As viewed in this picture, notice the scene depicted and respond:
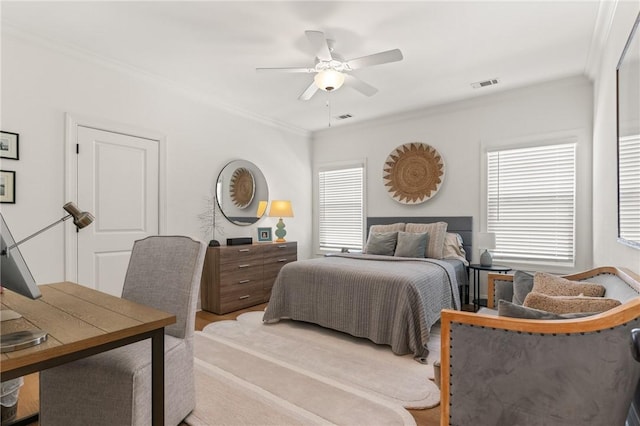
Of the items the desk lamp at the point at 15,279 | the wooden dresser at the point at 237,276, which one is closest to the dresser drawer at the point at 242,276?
the wooden dresser at the point at 237,276

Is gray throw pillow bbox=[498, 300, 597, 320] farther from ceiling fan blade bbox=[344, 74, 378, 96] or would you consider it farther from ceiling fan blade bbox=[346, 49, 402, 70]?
ceiling fan blade bbox=[344, 74, 378, 96]

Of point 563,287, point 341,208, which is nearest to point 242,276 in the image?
point 341,208

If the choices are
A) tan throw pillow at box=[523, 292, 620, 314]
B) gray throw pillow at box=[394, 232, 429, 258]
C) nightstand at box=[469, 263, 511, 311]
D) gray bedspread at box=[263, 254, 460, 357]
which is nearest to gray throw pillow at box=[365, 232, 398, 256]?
gray throw pillow at box=[394, 232, 429, 258]

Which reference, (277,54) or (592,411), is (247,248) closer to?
(277,54)

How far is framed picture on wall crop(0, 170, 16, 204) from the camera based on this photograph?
2.63 meters

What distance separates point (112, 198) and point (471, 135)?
14.3ft

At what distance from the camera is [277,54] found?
10.2 ft

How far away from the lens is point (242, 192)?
4.68 m

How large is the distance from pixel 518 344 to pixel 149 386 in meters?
1.52

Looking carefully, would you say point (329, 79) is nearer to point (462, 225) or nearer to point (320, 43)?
point (320, 43)

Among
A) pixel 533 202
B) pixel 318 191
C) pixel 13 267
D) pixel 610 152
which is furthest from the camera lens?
pixel 318 191

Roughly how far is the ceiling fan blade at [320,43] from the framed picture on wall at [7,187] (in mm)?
2648

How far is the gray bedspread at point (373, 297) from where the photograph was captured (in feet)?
8.89

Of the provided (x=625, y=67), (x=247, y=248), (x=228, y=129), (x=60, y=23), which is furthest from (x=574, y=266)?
(x=60, y=23)
